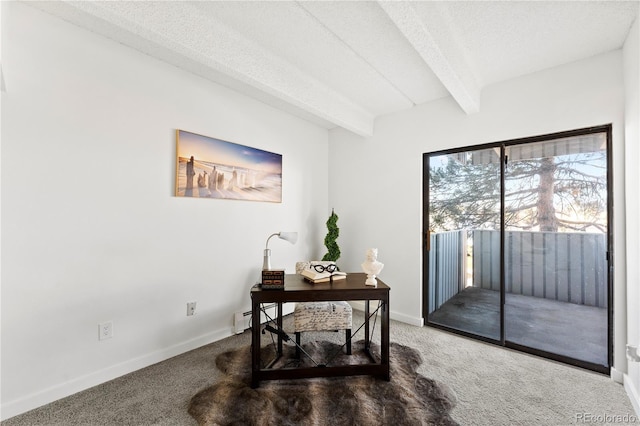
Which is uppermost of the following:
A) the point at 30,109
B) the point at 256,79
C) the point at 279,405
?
the point at 256,79

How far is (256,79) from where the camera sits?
2.26 meters

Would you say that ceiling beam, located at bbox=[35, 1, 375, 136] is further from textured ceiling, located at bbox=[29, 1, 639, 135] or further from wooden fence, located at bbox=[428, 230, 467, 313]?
wooden fence, located at bbox=[428, 230, 467, 313]

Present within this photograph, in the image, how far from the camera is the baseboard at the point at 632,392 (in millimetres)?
1787

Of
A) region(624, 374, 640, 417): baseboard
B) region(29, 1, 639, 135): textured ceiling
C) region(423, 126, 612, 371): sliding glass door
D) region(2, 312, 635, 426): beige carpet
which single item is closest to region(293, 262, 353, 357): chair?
region(2, 312, 635, 426): beige carpet

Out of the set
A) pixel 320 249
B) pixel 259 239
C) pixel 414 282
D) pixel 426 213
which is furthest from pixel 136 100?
pixel 414 282

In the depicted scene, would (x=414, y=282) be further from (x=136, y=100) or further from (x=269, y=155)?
(x=136, y=100)

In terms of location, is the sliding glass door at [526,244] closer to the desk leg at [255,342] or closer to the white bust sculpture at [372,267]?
the white bust sculpture at [372,267]

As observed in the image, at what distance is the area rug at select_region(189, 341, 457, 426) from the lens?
1.66m

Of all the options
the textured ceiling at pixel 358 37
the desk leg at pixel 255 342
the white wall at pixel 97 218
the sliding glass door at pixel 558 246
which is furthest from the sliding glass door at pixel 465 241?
the white wall at pixel 97 218

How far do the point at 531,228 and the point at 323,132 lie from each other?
2.82 m

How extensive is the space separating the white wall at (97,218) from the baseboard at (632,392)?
3192mm

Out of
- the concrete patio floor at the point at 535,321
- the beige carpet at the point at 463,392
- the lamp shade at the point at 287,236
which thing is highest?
the lamp shade at the point at 287,236

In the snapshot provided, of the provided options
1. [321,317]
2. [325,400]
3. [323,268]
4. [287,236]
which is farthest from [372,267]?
[325,400]

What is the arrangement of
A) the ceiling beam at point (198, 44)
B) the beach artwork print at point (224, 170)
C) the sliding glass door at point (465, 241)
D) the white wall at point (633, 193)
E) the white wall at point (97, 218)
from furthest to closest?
the sliding glass door at point (465, 241), the beach artwork print at point (224, 170), the white wall at point (633, 193), the white wall at point (97, 218), the ceiling beam at point (198, 44)
